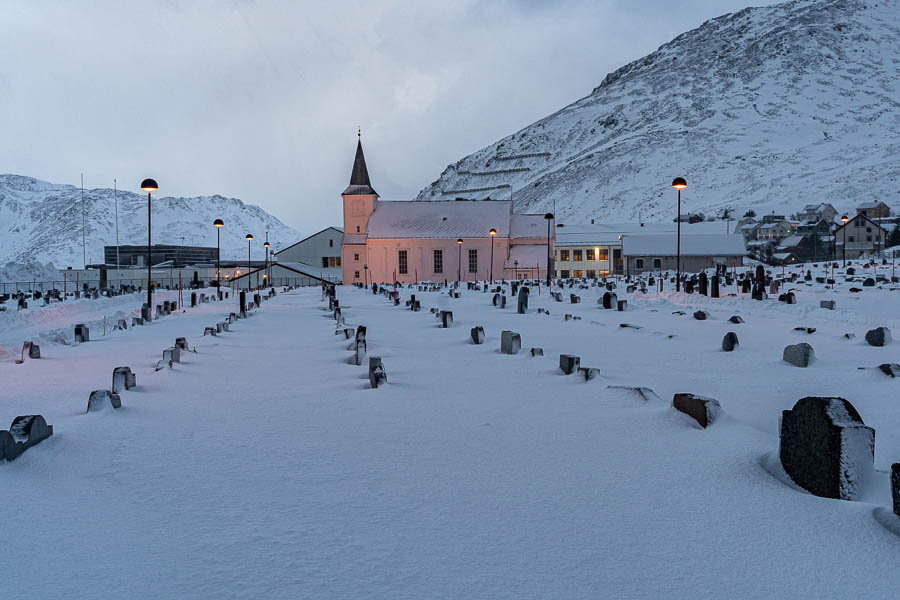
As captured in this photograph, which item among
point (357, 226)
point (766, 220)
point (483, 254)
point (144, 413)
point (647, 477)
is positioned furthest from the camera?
point (766, 220)

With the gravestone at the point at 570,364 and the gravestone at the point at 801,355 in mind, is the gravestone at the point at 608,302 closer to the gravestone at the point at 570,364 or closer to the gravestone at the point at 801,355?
the gravestone at the point at 801,355

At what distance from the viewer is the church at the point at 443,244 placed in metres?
63.1

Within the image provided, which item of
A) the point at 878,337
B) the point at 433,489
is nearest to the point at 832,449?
the point at 433,489

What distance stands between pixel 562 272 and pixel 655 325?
58011 millimetres

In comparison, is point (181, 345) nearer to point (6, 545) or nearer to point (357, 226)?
point (6, 545)

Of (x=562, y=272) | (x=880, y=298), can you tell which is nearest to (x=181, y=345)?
(x=880, y=298)

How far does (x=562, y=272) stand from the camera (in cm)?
7175

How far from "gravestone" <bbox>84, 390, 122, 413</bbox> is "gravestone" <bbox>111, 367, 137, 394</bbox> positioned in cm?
85

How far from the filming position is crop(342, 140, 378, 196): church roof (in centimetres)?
6838

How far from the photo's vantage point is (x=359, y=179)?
6956 centimetres

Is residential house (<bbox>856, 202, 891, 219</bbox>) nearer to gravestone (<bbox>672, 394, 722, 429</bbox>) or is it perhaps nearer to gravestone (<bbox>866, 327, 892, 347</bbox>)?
gravestone (<bbox>866, 327, 892, 347</bbox>)

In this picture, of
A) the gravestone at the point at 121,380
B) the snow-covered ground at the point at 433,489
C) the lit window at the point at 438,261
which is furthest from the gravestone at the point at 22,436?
the lit window at the point at 438,261

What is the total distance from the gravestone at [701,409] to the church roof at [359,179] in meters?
64.8

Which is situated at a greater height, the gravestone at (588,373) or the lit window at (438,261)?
the lit window at (438,261)
